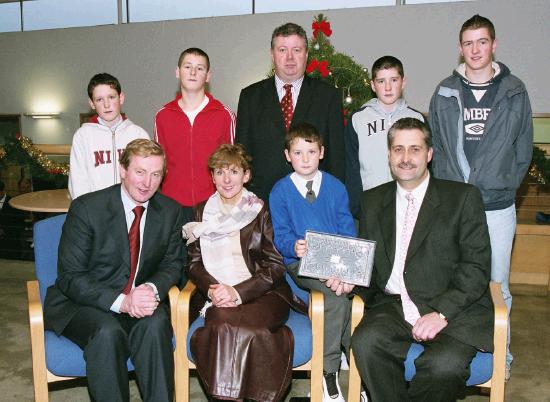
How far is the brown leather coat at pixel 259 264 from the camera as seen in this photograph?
9.45ft

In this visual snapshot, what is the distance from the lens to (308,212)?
3.04 m

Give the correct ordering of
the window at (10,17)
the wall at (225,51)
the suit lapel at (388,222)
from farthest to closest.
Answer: the window at (10,17), the wall at (225,51), the suit lapel at (388,222)

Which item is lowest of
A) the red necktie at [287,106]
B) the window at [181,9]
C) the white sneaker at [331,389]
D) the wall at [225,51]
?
the white sneaker at [331,389]

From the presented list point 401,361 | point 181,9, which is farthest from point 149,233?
point 181,9

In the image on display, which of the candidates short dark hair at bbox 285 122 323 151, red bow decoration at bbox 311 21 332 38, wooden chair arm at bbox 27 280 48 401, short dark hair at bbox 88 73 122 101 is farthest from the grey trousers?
red bow decoration at bbox 311 21 332 38

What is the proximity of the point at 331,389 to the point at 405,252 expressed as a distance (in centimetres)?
82

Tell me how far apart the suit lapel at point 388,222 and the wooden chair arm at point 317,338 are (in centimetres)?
42

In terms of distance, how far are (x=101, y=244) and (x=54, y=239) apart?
393 millimetres

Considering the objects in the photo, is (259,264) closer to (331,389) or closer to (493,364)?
(331,389)

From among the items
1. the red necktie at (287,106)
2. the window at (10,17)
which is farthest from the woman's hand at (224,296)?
the window at (10,17)

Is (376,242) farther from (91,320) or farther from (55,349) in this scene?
(55,349)

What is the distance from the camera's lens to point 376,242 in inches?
108

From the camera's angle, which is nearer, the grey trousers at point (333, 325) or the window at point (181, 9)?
the grey trousers at point (333, 325)

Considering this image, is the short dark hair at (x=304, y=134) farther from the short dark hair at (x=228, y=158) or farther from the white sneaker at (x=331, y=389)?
the white sneaker at (x=331, y=389)
